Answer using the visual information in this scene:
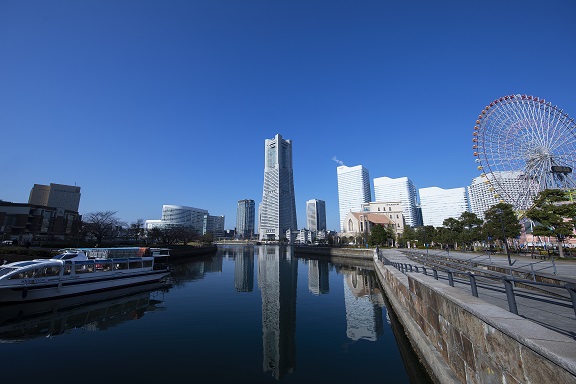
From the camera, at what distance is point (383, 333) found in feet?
56.4

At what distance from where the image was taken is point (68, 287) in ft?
83.3

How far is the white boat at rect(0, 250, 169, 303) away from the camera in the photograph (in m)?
21.9

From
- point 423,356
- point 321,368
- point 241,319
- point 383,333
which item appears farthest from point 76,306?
point 423,356

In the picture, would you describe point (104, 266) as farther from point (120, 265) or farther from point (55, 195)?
point (55, 195)

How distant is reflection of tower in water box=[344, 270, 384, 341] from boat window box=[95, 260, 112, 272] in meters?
26.4

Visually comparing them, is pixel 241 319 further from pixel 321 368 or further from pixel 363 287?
pixel 363 287

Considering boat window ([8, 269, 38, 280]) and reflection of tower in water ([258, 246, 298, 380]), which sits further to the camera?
boat window ([8, 269, 38, 280])

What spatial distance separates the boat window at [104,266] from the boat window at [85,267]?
905mm

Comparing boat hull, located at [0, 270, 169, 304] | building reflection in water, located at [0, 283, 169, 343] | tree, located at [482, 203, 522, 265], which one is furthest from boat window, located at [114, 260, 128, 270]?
tree, located at [482, 203, 522, 265]

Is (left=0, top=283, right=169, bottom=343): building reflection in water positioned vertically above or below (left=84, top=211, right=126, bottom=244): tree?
below

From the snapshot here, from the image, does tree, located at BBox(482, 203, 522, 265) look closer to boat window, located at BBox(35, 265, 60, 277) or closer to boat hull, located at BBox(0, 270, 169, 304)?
boat hull, located at BBox(0, 270, 169, 304)

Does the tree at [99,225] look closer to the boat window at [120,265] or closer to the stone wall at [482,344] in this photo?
the boat window at [120,265]

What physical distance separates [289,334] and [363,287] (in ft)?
62.9

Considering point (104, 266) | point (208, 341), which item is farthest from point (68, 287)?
point (208, 341)
